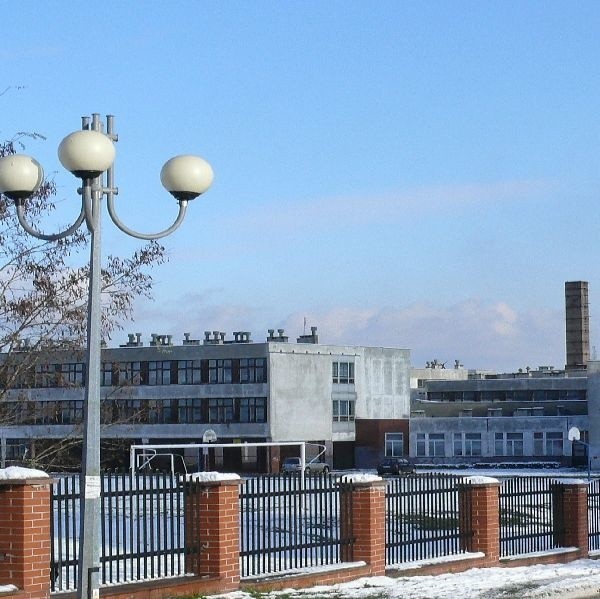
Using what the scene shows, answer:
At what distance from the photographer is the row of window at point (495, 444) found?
98.6m

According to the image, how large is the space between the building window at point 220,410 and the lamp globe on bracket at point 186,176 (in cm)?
8095

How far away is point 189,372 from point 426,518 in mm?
76444

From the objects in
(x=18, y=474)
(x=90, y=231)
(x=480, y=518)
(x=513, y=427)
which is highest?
(x=90, y=231)

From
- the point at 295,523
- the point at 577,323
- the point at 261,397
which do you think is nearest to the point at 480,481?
the point at 295,523

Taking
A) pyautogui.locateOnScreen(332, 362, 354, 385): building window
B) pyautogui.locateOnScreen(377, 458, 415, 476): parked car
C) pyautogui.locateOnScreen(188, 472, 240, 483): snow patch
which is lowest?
pyautogui.locateOnScreen(377, 458, 415, 476): parked car

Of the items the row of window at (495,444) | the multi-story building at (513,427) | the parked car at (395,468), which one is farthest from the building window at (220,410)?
the row of window at (495,444)

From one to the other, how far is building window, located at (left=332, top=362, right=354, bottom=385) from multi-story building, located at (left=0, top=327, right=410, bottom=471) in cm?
8

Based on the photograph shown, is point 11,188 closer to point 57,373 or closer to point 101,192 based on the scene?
point 101,192

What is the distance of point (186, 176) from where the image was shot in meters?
14.2

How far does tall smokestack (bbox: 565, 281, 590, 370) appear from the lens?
122000mm

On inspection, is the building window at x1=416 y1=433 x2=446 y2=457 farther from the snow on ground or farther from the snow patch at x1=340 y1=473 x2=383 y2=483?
the snow patch at x1=340 y1=473 x2=383 y2=483

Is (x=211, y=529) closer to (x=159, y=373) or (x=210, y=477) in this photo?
(x=210, y=477)

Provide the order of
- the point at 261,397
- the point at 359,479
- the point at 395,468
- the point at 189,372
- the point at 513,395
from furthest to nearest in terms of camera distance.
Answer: the point at 513,395 < the point at 189,372 < the point at 261,397 < the point at 395,468 < the point at 359,479

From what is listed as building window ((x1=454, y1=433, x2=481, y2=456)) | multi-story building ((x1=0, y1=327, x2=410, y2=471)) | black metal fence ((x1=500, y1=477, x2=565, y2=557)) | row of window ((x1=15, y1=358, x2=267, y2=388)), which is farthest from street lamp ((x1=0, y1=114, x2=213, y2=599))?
building window ((x1=454, y1=433, x2=481, y2=456))
